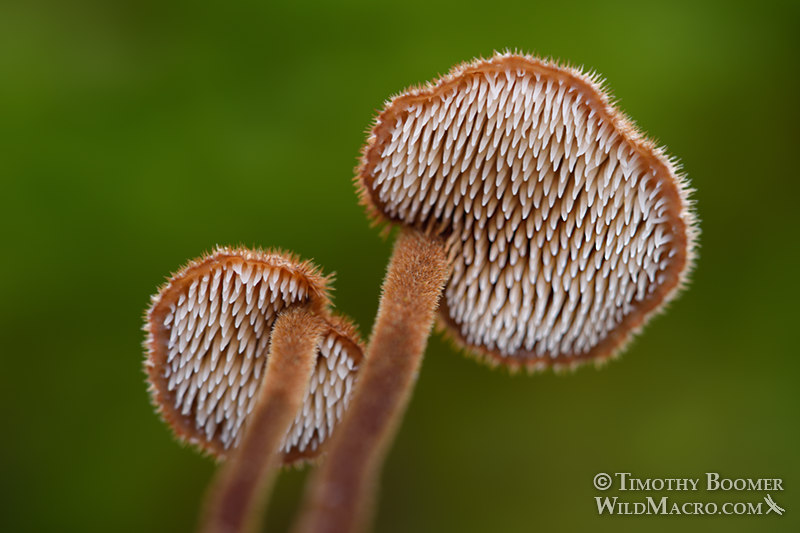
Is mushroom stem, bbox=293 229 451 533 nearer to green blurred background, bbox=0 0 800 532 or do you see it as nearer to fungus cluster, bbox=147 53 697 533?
fungus cluster, bbox=147 53 697 533

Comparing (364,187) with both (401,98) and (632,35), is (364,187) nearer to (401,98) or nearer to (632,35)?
(401,98)

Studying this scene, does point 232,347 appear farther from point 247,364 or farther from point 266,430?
point 266,430

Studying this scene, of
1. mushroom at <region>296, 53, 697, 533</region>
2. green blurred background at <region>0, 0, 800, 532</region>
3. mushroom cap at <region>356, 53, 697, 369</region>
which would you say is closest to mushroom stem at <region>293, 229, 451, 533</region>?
mushroom at <region>296, 53, 697, 533</region>

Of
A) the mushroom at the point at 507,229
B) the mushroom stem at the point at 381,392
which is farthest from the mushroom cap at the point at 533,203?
the mushroom stem at the point at 381,392

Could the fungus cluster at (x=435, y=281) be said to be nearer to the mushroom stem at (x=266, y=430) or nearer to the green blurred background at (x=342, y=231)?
the mushroom stem at (x=266, y=430)

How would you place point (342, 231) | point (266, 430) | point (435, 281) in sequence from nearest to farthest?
1. point (266, 430)
2. point (435, 281)
3. point (342, 231)

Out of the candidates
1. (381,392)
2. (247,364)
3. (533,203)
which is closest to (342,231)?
(247,364)

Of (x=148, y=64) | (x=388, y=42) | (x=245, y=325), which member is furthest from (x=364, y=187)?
(x=148, y=64)
